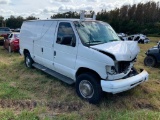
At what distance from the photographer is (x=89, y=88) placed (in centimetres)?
488

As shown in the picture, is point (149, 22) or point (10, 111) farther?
point (149, 22)

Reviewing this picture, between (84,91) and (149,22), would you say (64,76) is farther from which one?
(149,22)

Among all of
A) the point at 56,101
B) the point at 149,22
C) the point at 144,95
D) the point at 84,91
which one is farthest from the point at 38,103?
the point at 149,22

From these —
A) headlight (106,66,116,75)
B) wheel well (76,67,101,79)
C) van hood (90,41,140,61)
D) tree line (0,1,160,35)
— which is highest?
tree line (0,1,160,35)

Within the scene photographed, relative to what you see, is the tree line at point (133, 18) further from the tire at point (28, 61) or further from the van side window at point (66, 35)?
the van side window at point (66, 35)

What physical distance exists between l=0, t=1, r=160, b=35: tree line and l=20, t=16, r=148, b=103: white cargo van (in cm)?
5038

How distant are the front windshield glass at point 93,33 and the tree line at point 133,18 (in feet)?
165

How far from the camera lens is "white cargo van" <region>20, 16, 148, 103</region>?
14.6ft

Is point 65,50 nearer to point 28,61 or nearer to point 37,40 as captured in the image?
point 37,40

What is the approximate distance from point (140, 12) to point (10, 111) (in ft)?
214

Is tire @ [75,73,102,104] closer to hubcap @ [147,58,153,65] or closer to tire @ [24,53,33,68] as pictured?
tire @ [24,53,33,68]

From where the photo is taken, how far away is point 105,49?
4570mm

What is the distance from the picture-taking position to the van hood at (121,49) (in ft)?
14.5

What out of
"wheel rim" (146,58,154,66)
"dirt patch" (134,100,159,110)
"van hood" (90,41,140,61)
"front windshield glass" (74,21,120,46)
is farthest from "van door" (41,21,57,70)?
"wheel rim" (146,58,154,66)
